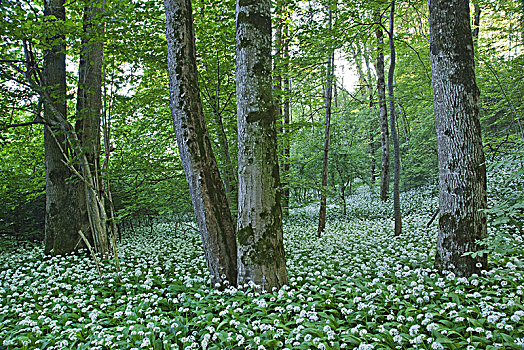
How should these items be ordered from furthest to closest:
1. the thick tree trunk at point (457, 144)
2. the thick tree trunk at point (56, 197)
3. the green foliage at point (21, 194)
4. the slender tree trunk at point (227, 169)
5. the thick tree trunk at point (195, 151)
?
the green foliage at point (21, 194) → the thick tree trunk at point (56, 197) → the slender tree trunk at point (227, 169) → the thick tree trunk at point (195, 151) → the thick tree trunk at point (457, 144)

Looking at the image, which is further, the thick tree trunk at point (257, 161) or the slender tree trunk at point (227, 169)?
the slender tree trunk at point (227, 169)

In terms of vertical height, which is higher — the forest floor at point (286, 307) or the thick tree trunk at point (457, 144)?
the thick tree trunk at point (457, 144)

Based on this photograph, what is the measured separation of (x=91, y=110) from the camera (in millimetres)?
5207

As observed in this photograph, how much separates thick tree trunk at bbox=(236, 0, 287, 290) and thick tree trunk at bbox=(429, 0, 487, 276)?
232cm

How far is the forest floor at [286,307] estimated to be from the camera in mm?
2666

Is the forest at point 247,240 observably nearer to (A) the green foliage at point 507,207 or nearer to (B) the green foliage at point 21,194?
(A) the green foliage at point 507,207

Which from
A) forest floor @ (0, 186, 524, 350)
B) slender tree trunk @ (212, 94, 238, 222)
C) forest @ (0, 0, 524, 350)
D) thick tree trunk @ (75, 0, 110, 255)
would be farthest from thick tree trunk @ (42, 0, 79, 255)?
slender tree trunk @ (212, 94, 238, 222)

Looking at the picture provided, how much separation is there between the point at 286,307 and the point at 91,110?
15.2ft

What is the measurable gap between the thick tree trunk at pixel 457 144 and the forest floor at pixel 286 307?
0.39 m

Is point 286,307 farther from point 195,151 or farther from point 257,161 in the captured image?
point 195,151

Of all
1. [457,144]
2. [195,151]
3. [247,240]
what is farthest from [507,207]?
[195,151]

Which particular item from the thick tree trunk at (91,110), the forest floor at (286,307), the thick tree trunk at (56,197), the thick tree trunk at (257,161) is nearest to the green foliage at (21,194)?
the thick tree trunk at (56,197)

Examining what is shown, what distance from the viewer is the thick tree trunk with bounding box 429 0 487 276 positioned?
3896 millimetres

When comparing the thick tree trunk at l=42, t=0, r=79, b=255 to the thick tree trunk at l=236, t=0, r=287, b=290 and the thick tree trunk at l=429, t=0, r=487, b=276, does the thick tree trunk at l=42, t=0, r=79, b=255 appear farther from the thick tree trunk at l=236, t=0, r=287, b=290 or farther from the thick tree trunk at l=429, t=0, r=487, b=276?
the thick tree trunk at l=429, t=0, r=487, b=276
